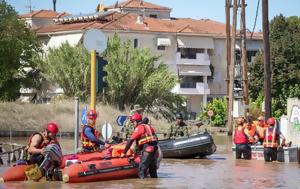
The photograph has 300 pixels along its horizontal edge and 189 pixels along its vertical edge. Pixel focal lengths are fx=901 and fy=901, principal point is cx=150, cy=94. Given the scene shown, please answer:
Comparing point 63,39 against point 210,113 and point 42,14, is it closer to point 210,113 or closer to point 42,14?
point 42,14

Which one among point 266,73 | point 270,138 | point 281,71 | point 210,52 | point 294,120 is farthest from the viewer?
point 210,52

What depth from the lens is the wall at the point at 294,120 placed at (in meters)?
31.6

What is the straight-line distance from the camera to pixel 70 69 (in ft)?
228

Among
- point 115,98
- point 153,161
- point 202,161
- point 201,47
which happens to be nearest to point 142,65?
point 115,98

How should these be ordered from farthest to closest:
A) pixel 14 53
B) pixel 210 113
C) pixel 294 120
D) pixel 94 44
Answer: pixel 14 53, pixel 210 113, pixel 294 120, pixel 94 44

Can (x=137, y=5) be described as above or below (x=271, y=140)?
above

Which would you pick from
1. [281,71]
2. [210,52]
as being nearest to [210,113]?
[281,71]

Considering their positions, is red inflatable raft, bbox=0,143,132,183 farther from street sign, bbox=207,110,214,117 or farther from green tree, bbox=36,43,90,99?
green tree, bbox=36,43,90,99

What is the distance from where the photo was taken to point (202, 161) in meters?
31.2

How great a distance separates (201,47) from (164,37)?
4188 mm

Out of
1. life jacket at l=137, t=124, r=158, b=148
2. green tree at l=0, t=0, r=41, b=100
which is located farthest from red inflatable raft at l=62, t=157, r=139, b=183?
green tree at l=0, t=0, r=41, b=100

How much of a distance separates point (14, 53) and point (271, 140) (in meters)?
43.3

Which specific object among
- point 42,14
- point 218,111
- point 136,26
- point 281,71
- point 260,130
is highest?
point 42,14

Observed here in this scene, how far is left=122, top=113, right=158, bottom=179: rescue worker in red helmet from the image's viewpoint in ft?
70.3
